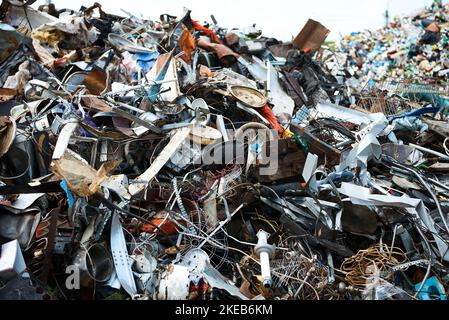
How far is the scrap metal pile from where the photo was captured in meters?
4.39

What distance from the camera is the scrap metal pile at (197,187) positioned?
4395 mm

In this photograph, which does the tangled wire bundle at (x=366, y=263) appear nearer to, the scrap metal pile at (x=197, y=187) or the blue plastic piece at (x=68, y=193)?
the scrap metal pile at (x=197, y=187)

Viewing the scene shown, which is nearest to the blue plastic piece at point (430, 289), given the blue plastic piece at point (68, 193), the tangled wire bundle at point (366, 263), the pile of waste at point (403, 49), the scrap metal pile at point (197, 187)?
the scrap metal pile at point (197, 187)

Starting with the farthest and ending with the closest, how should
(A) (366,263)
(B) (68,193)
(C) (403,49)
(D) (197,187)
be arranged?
(C) (403,49)
(D) (197,187)
(A) (366,263)
(B) (68,193)

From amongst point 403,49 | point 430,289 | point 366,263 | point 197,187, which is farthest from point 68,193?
point 403,49

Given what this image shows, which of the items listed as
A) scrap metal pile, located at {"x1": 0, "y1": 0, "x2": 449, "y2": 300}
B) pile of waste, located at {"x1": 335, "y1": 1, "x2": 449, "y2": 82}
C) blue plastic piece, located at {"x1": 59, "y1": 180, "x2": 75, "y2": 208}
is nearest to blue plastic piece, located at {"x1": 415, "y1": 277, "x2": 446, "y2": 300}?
Result: scrap metal pile, located at {"x1": 0, "y1": 0, "x2": 449, "y2": 300}

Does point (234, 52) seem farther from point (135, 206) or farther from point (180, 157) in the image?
point (135, 206)

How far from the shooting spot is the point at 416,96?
9008 mm

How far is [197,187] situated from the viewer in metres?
5.35

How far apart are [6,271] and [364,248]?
360 centimetres

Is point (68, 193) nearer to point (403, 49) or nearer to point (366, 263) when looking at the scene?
point (366, 263)

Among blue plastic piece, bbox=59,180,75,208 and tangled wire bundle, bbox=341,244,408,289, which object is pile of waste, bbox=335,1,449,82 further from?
blue plastic piece, bbox=59,180,75,208

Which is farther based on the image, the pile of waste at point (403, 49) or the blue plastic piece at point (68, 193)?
the pile of waste at point (403, 49)

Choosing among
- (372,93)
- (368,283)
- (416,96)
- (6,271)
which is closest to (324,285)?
(368,283)
